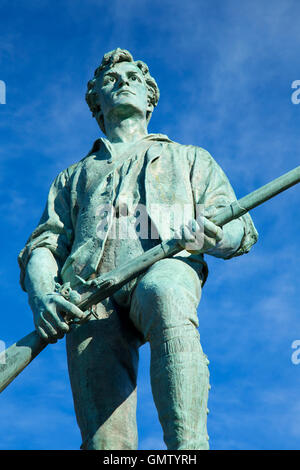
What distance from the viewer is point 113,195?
1114 cm

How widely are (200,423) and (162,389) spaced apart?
0.46m

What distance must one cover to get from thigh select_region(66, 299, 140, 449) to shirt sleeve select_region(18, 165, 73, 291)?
3.96ft

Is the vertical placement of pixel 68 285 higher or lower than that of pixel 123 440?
higher

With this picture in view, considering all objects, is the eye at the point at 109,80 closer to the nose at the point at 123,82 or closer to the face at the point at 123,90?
the face at the point at 123,90

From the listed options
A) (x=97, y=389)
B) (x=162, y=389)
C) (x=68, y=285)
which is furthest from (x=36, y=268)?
(x=162, y=389)

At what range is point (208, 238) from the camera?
9984 mm

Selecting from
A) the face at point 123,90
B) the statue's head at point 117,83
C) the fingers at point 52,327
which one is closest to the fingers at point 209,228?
the fingers at point 52,327

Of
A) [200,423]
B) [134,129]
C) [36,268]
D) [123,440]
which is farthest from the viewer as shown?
[134,129]

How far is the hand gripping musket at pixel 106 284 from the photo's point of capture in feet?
32.6

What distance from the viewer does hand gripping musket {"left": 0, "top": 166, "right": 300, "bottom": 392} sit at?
9922 mm

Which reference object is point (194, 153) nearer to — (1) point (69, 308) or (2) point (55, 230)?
(2) point (55, 230)

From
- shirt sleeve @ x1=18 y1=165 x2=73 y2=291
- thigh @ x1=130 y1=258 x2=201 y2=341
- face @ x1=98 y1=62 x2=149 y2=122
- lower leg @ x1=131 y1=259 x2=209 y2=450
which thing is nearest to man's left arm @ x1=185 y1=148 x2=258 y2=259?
thigh @ x1=130 y1=258 x2=201 y2=341

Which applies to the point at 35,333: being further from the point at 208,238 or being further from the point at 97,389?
the point at 208,238

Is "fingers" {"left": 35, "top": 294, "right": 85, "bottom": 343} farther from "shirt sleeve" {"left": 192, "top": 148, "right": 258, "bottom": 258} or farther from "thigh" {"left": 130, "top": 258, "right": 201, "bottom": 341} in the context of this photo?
"shirt sleeve" {"left": 192, "top": 148, "right": 258, "bottom": 258}
